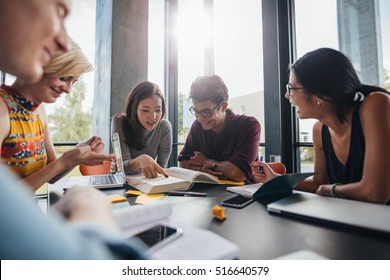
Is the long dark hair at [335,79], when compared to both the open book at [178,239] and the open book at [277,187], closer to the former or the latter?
the open book at [277,187]

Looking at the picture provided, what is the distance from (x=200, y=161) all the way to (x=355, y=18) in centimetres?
193

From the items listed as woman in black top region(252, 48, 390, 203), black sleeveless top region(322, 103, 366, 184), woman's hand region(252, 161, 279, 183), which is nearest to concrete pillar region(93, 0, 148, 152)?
woman's hand region(252, 161, 279, 183)

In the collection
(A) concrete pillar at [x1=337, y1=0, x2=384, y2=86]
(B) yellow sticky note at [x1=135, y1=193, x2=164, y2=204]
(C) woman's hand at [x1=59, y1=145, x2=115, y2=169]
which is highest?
(A) concrete pillar at [x1=337, y1=0, x2=384, y2=86]

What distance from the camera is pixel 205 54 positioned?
12.3ft

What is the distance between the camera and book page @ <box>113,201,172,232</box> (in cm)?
58

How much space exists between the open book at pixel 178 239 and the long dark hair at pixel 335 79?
1.15 meters

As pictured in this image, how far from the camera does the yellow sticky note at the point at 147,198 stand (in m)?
1.04

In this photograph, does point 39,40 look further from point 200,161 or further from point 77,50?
point 200,161

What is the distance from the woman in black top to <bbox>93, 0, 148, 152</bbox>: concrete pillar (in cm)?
273

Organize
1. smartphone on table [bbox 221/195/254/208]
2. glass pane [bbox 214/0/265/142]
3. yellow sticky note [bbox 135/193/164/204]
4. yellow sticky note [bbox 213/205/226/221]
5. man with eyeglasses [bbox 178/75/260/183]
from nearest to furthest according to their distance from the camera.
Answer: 1. yellow sticky note [bbox 213/205/226/221]
2. smartphone on table [bbox 221/195/254/208]
3. yellow sticky note [bbox 135/193/164/204]
4. man with eyeglasses [bbox 178/75/260/183]
5. glass pane [bbox 214/0/265/142]

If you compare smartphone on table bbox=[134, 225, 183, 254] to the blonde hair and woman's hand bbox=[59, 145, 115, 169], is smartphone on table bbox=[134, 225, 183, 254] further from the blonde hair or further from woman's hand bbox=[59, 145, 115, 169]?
the blonde hair
